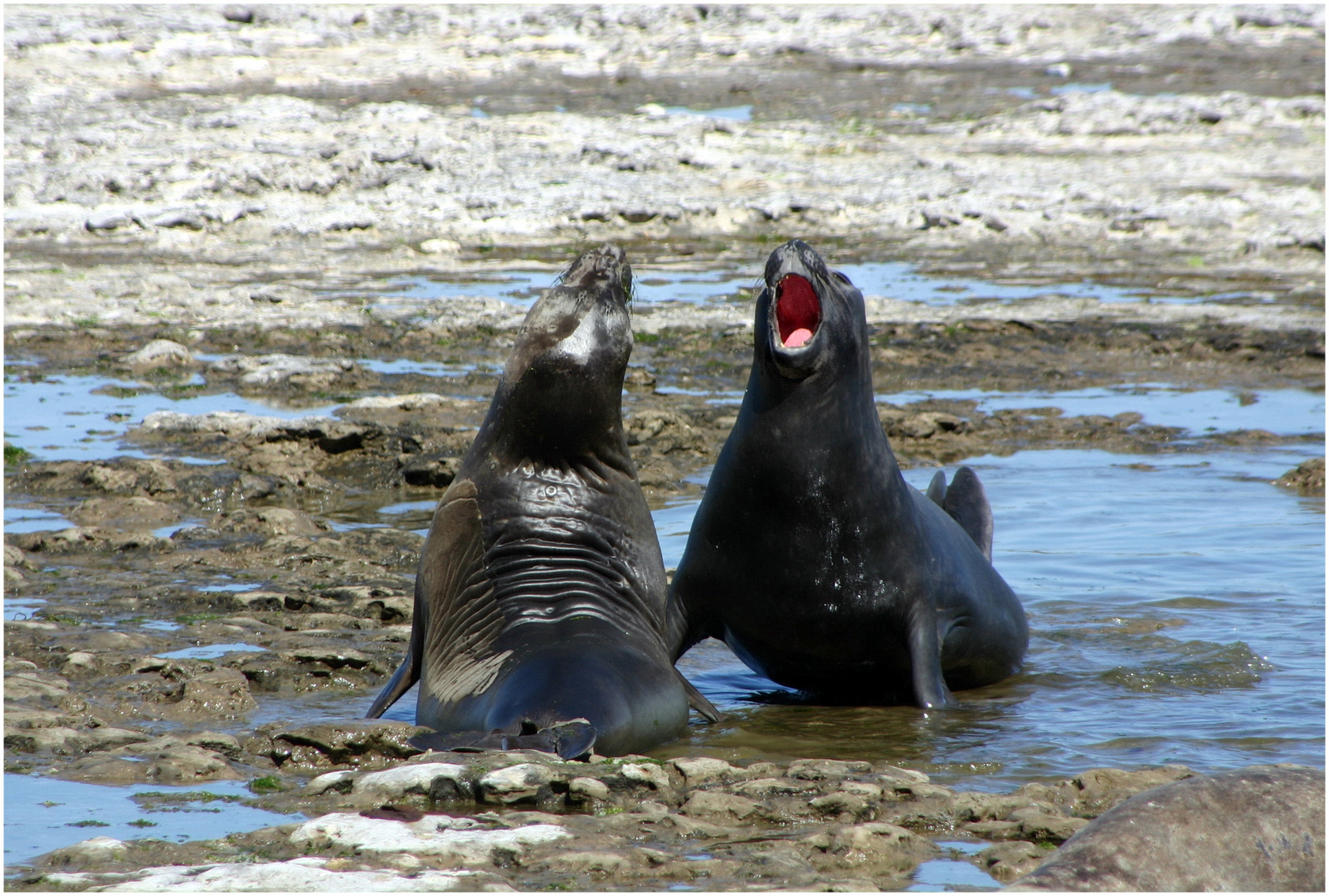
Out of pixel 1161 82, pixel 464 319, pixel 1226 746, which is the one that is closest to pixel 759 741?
pixel 1226 746

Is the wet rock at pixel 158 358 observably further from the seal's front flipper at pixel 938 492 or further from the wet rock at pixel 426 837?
the wet rock at pixel 426 837

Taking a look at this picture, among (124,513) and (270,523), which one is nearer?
(270,523)

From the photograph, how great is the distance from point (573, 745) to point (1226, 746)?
Answer: 2.32 metres

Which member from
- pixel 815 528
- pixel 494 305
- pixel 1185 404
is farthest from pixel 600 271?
Result: pixel 494 305

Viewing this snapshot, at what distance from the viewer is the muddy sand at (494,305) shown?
162 inches

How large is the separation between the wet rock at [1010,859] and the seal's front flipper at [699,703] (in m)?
1.79

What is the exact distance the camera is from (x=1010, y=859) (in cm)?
367

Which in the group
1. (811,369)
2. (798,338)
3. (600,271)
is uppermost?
(600,271)

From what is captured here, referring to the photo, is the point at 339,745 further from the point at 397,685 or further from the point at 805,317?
the point at 805,317

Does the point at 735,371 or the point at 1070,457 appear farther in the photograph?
the point at 735,371

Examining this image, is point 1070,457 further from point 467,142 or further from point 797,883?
point 467,142

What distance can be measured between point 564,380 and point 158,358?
9028 millimetres

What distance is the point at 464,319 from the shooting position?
1625 centimetres

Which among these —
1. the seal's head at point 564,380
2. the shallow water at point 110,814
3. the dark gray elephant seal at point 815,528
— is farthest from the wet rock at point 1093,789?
the seal's head at point 564,380
